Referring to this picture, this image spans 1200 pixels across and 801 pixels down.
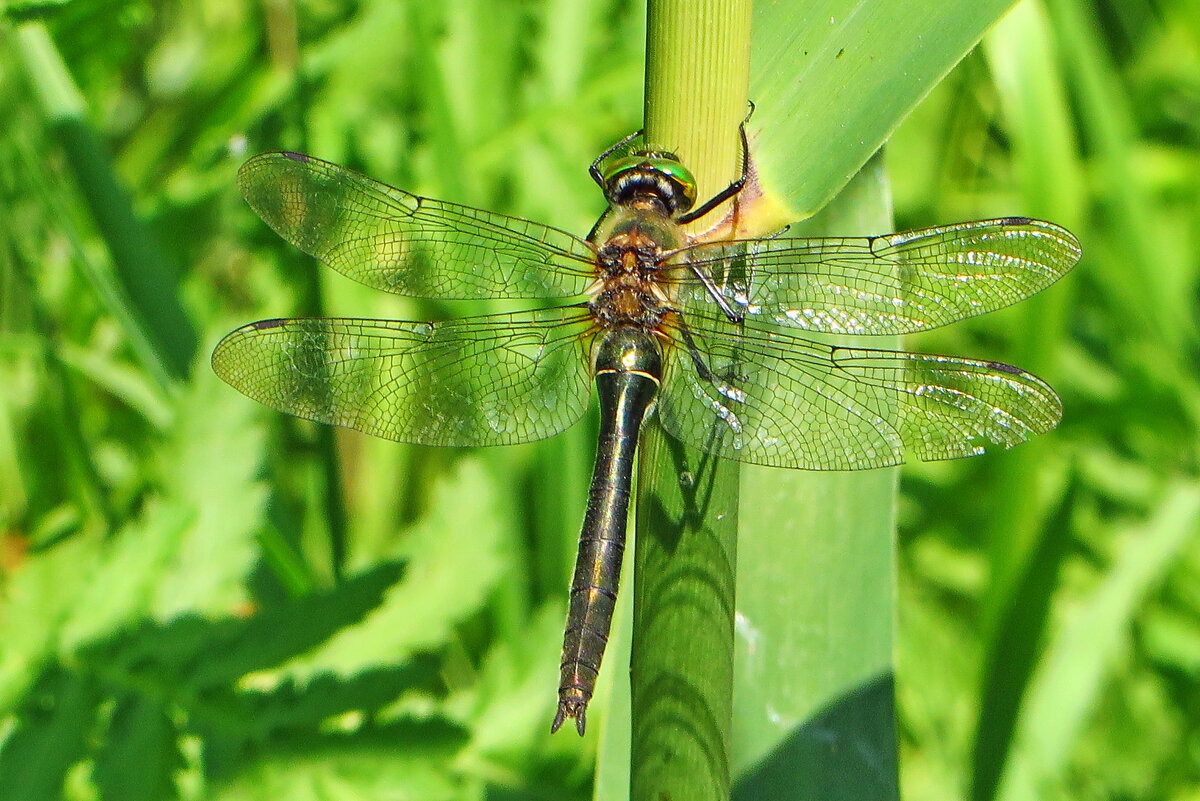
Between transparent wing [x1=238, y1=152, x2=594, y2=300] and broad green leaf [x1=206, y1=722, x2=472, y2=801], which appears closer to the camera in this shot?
broad green leaf [x1=206, y1=722, x2=472, y2=801]

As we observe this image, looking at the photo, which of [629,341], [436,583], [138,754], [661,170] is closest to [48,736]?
[138,754]

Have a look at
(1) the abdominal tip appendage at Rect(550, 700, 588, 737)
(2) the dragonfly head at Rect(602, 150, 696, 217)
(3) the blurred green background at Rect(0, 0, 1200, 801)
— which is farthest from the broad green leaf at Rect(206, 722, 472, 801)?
(2) the dragonfly head at Rect(602, 150, 696, 217)

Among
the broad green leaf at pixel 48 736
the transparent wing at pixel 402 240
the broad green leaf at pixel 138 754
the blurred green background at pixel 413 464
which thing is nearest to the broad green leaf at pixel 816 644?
the blurred green background at pixel 413 464

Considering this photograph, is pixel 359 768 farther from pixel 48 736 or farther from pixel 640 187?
pixel 640 187

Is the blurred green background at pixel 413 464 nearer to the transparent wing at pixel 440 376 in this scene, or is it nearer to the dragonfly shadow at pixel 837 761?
the transparent wing at pixel 440 376

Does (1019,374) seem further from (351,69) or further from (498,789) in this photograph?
(351,69)

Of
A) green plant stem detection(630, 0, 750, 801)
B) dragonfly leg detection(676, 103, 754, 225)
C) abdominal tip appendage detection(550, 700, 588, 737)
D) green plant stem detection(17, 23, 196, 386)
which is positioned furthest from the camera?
green plant stem detection(17, 23, 196, 386)

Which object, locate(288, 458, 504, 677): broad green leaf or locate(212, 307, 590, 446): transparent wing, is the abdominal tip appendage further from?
locate(212, 307, 590, 446): transparent wing
